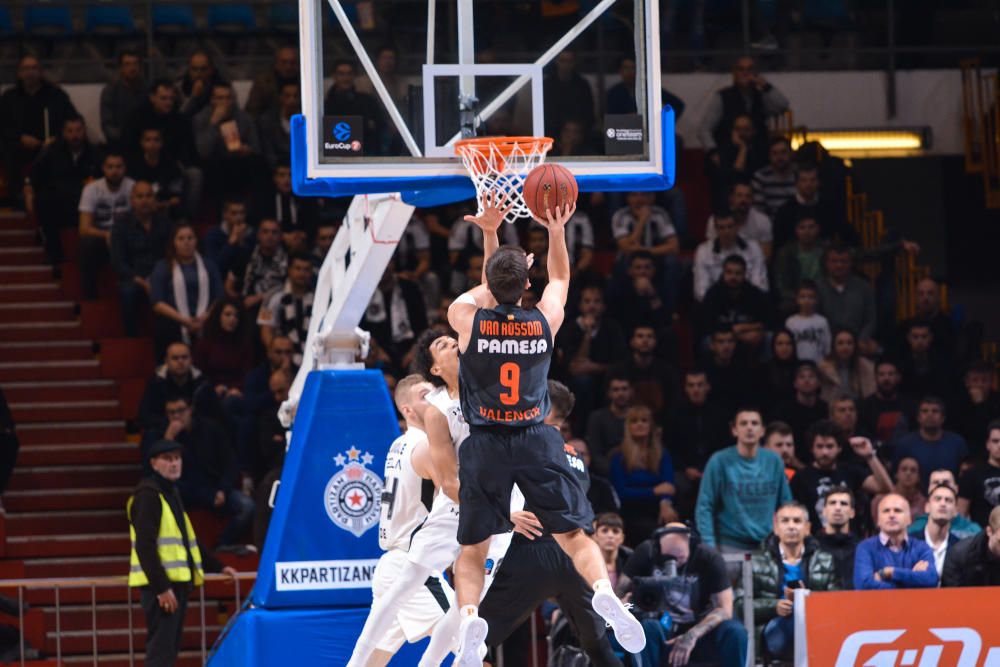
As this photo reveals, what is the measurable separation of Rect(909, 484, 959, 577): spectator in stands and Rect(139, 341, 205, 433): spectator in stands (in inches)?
242

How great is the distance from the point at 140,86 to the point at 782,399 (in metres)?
7.24

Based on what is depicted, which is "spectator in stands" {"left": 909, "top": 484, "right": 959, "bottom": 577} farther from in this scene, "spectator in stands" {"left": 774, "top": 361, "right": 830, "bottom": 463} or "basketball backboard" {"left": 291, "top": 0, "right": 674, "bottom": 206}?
"basketball backboard" {"left": 291, "top": 0, "right": 674, "bottom": 206}

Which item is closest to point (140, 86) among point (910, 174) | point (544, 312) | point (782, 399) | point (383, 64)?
point (383, 64)

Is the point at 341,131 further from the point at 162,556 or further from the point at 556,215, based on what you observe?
the point at 162,556

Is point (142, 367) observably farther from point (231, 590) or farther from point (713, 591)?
point (713, 591)

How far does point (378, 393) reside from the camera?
11703mm

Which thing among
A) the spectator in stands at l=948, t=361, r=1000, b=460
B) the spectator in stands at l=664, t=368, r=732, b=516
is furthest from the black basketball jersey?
the spectator in stands at l=948, t=361, r=1000, b=460

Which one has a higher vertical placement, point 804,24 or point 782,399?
point 804,24

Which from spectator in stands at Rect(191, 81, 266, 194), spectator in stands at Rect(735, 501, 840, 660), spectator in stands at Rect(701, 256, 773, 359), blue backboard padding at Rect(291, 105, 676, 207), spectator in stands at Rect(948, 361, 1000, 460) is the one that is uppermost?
spectator in stands at Rect(191, 81, 266, 194)

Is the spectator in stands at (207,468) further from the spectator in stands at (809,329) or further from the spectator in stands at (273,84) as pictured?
the spectator in stands at (809,329)

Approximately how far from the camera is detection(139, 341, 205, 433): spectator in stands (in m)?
15.6

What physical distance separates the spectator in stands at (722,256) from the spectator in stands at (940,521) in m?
4.59

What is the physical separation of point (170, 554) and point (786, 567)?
14.2ft

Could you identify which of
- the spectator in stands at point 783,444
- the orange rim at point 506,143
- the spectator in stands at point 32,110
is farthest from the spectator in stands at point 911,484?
the spectator in stands at point 32,110
